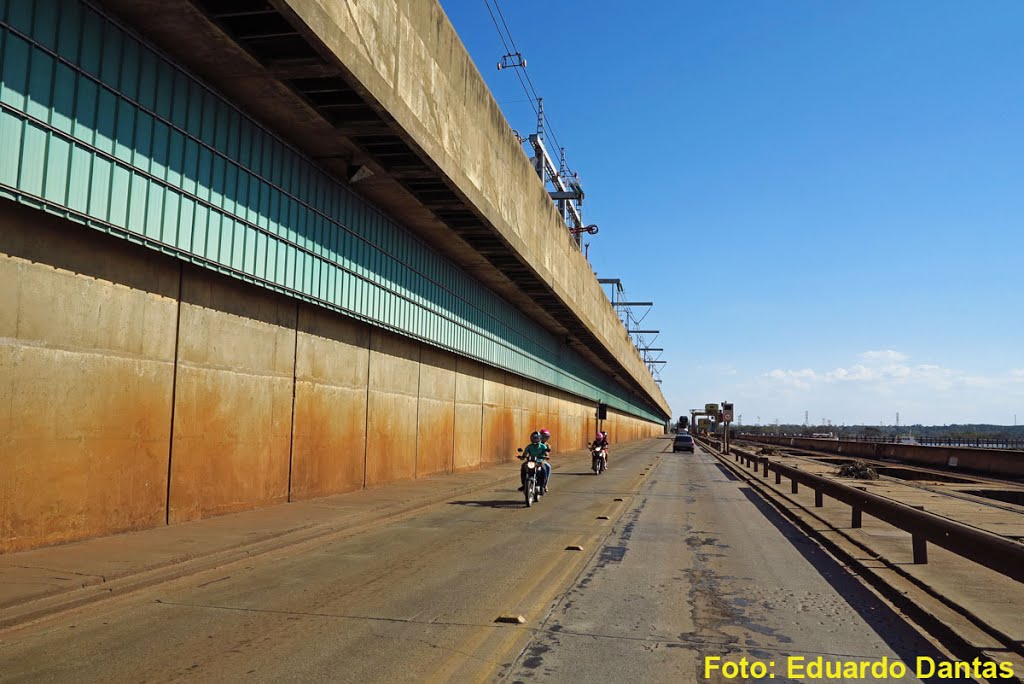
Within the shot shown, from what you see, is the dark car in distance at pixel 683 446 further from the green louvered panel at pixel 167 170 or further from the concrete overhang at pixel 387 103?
the green louvered panel at pixel 167 170

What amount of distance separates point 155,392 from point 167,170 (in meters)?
3.32

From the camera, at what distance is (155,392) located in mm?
11914

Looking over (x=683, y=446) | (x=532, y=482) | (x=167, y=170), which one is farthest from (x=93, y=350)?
(x=683, y=446)

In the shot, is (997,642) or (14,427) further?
(14,427)

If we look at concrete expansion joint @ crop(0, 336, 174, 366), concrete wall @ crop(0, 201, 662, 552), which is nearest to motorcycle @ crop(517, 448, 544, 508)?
concrete wall @ crop(0, 201, 662, 552)

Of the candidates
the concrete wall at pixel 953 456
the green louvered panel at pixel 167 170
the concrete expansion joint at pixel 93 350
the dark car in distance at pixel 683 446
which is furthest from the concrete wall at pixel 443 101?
the dark car in distance at pixel 683 446

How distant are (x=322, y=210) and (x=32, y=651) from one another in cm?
1186

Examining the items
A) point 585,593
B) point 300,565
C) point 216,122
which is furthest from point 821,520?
point 216,122

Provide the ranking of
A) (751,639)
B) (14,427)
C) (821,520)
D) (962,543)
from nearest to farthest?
(751,639) → (962,543) → (14,427) → (821,520)

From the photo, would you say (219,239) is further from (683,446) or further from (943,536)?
(683,446)

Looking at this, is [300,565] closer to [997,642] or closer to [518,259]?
[997,642]

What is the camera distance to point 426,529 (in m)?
13.5

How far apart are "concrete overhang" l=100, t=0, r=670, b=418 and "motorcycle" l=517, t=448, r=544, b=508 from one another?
652cm

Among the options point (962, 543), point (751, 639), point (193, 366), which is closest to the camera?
point (751, 639)
